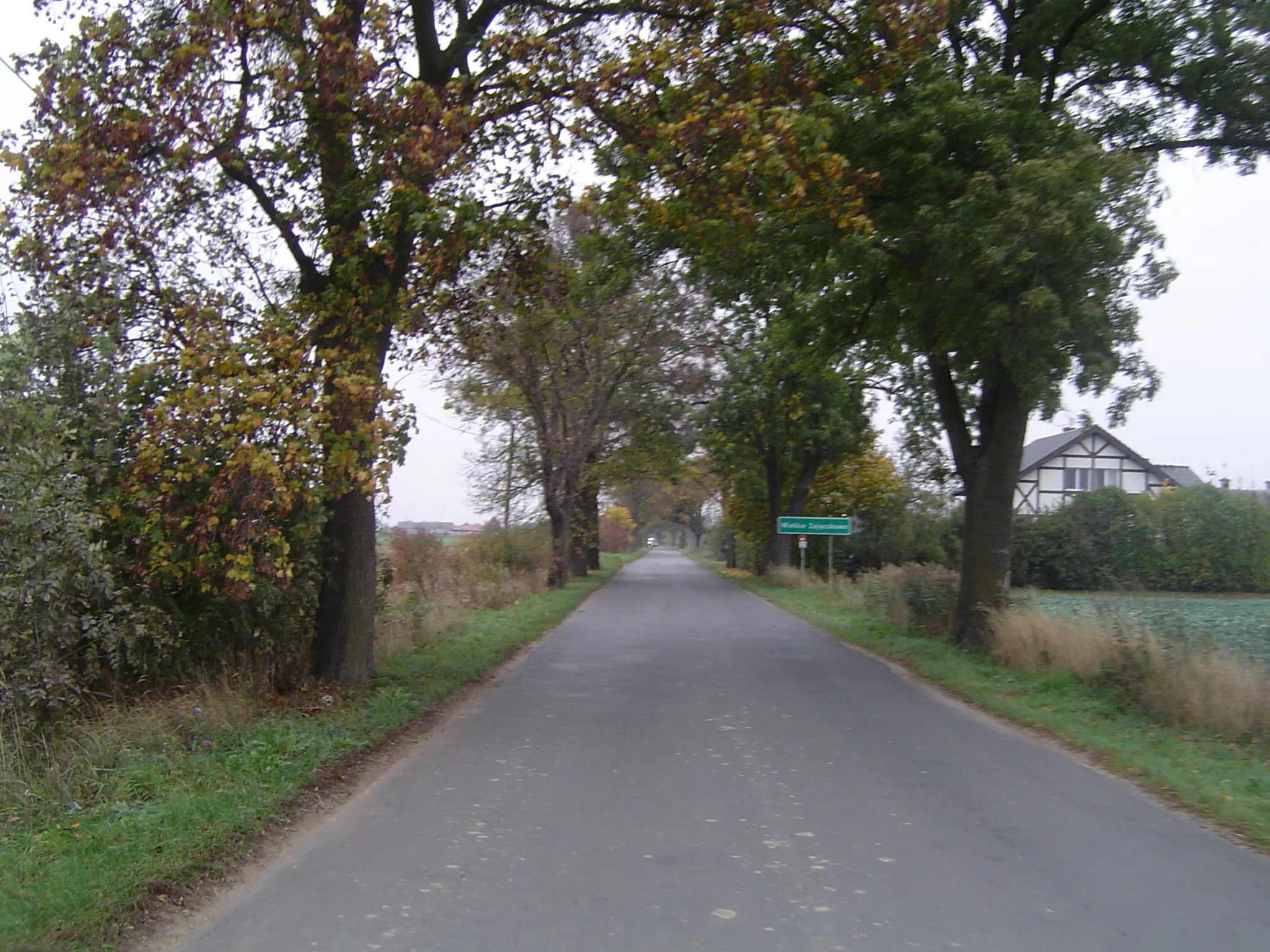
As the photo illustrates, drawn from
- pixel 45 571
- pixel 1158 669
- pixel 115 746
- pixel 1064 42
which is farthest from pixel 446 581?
pixel 45 571

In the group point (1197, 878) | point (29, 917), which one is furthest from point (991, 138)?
point (29, 917)

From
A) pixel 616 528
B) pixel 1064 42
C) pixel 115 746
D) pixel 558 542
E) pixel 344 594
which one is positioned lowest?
pixel 115 746

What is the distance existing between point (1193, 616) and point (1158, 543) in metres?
20.4

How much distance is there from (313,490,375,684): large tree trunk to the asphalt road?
1.84 meters

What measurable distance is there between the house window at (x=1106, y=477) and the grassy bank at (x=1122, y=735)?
39.8m

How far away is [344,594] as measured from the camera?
1173cm

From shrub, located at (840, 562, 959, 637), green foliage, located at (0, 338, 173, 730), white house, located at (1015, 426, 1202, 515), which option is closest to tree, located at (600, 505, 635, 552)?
white house, located at (1015, 426, 1202, 515)

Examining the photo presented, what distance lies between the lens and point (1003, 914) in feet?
17.8

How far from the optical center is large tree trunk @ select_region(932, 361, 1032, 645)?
16.3m

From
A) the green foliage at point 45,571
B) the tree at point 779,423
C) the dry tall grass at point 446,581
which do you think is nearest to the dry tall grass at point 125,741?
the green foliage at point 45,571

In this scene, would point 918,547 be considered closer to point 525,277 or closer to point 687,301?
point 687,301

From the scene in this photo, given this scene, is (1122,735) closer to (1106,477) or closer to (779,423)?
(779,423)

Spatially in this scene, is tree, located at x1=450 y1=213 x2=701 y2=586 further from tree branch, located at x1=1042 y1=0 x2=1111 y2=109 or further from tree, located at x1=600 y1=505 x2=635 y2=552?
tree, located at x1=600 y1=505 x2=635 y2=552

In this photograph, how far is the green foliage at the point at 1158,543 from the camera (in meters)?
42.0
